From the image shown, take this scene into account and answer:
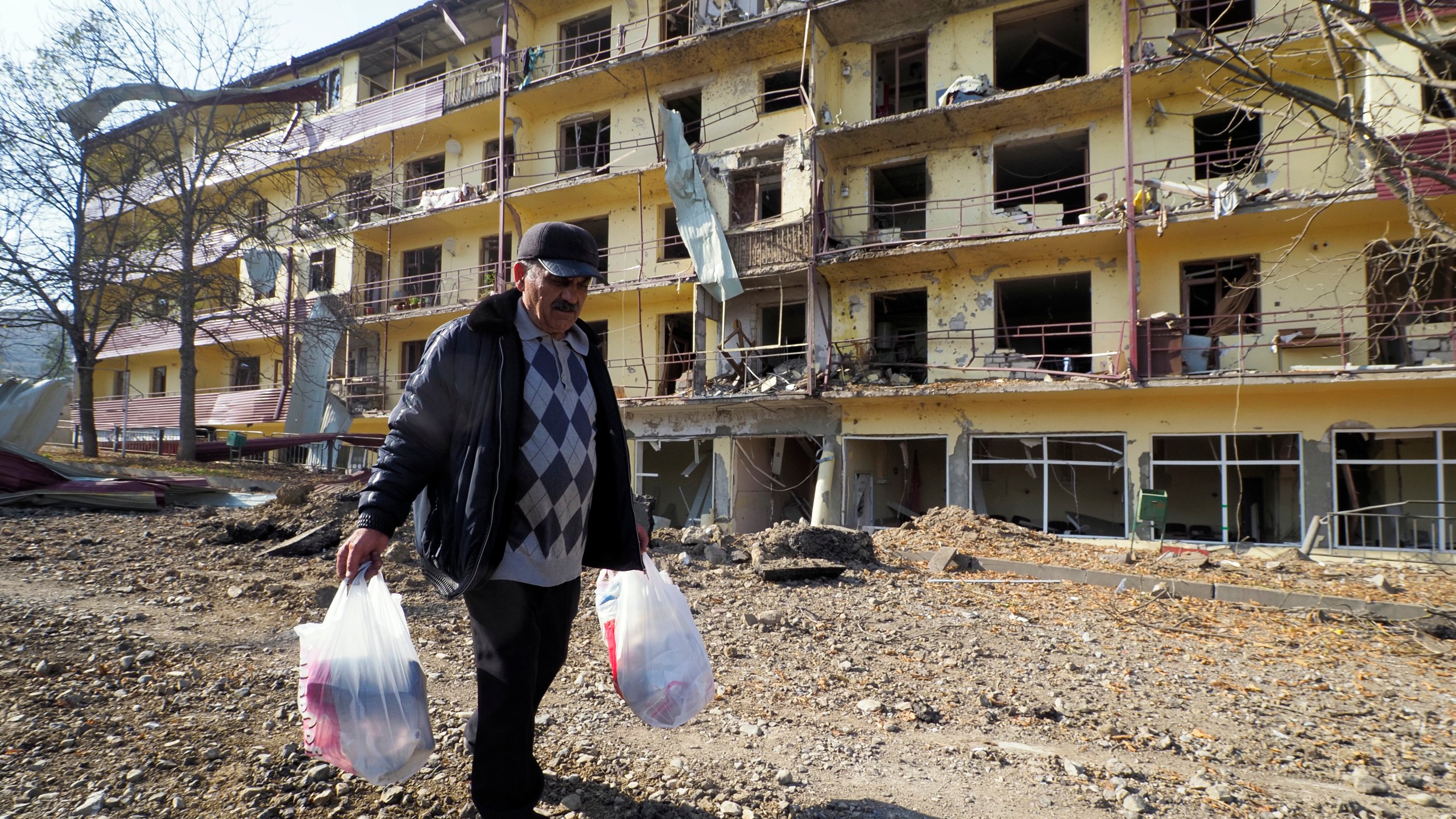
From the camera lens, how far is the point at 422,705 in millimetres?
2061

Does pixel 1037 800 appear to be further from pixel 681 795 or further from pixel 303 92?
pixel 303 92

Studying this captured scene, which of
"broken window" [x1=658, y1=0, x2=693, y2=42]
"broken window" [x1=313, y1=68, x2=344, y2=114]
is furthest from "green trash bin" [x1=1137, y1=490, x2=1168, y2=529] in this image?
"broken window" [x1=313, y1=68, x2=344, y2=114]

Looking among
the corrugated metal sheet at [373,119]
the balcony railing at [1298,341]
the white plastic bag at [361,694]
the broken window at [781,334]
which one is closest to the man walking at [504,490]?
the white plastic bag at [361,694]

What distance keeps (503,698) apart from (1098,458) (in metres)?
16.2

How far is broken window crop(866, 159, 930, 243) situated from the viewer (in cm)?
1577

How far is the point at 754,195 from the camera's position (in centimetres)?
1738

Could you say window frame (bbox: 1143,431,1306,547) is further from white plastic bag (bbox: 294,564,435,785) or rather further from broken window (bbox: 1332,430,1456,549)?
white plastic bag (bbox: 294,564,435,785)

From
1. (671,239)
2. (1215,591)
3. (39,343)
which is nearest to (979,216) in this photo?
(671,239)

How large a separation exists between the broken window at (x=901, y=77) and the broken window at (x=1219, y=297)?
263 inches

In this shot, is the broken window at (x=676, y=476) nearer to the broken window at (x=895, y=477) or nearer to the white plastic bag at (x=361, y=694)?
the broken window at (x=895, y=477)

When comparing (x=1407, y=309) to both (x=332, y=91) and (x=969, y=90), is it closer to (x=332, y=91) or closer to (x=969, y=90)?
(x=969, y=90)

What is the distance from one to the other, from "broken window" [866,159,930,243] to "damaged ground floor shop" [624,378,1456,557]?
379 cm

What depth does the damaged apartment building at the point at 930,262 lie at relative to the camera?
12.3m

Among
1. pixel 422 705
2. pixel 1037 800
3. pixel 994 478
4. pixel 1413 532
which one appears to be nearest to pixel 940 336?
pixel 994 478
